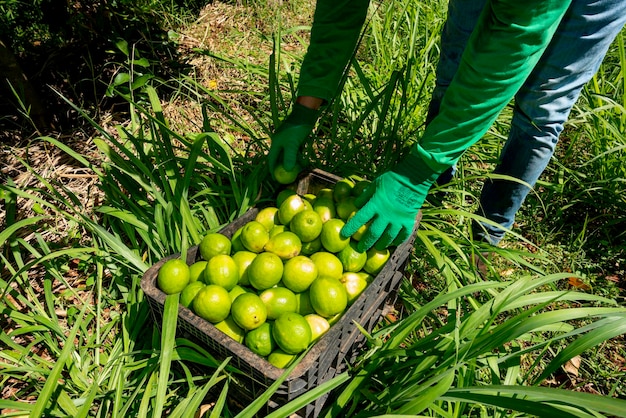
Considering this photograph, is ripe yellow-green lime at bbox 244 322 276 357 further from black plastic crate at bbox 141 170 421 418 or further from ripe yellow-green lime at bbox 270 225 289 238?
ripe yellow-green lime at bbox 270 225 289 238

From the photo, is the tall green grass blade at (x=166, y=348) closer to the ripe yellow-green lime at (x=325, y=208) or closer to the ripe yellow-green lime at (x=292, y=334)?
the ripe yellow-green lime at (x=292, y=334)

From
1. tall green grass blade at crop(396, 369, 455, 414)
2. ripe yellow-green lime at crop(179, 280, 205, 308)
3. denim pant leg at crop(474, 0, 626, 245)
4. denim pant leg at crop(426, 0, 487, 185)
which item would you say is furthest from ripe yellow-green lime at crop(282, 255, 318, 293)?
denim pant leg at crop(426, 0, 487, 185)

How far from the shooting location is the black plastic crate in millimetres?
1322

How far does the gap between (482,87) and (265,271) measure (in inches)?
42.3

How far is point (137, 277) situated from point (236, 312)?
0.74m

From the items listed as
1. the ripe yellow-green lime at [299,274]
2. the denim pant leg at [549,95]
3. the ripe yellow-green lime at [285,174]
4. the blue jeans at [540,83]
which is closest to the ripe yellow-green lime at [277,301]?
the ripe yellow-green lime at [299,274]

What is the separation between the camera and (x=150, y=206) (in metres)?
2.14

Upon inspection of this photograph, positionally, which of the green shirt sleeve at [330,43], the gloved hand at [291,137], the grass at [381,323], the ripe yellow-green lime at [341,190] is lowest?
the grass at [381,323]

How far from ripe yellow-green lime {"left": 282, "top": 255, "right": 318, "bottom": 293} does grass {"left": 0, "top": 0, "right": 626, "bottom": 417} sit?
0.34 meters

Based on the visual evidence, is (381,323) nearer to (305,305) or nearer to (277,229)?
(305,305)

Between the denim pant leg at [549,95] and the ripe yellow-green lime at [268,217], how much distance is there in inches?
47.7

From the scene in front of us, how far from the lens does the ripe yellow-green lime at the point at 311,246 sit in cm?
187

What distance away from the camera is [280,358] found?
143 cm

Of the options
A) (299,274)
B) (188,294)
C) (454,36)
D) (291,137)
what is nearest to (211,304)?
(188,294)
